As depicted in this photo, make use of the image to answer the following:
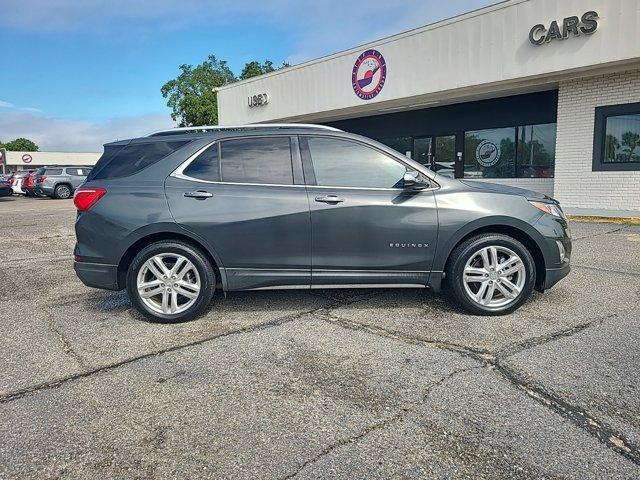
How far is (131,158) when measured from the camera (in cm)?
418

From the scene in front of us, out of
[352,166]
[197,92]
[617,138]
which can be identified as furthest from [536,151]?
[197,92]

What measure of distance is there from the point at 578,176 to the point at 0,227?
14.8 m

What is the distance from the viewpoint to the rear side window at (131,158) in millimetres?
4125

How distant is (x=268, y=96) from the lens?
18.5 meters

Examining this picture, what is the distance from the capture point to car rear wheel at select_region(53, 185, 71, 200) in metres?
23.0

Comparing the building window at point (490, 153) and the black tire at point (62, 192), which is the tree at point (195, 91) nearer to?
the black tire at point (62, 192)

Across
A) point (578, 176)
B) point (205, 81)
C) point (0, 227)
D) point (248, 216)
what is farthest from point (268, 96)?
point (205, 81)

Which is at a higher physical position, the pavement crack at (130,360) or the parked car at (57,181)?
the parked car at (57,181)

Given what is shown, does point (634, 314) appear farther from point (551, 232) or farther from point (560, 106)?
point (560, 106)

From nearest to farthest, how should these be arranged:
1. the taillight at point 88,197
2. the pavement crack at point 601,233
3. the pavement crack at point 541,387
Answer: the pavement crack at point 541,387, the taillight at point 88,197, the pavement crack at point 601,233

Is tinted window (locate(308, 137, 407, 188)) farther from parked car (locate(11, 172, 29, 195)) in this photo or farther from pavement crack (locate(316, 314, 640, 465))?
parked car (locate(11, 172, 29, 195))

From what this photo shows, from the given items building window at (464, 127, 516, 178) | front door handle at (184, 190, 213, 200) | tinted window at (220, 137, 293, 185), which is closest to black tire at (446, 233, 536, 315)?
tinted window at (220, 137, 293, 185)

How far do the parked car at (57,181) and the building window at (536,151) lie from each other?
20281 millimetres

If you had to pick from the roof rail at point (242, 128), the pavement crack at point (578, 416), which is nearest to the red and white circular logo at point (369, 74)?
the roof rail at point (242, 128)
